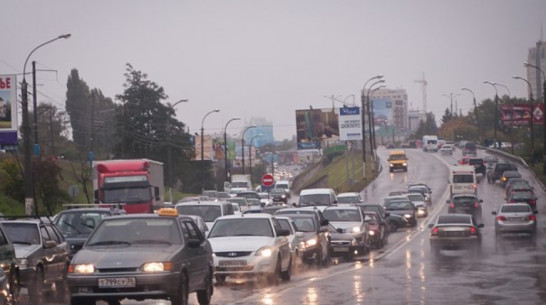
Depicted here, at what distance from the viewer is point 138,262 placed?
15727mm

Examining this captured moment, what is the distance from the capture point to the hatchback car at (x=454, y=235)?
35.4 meters

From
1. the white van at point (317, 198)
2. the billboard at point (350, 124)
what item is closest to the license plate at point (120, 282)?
the white van at point (317, 198)

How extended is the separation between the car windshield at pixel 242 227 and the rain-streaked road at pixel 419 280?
3.75ft

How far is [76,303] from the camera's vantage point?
15883 millimetres

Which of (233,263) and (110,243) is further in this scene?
(233,263)

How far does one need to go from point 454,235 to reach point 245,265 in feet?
49.1

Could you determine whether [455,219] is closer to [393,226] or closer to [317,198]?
[317,198]

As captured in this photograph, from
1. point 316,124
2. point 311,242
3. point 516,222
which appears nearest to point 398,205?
point 516,222

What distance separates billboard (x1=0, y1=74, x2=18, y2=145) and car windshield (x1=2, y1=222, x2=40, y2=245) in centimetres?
2886

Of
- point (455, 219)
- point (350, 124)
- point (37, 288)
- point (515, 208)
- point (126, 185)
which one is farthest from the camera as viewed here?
point (350, 124)

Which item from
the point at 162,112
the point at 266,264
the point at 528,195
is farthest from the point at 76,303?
the point at 162,112

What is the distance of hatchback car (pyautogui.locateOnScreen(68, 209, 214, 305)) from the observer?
51.3ft

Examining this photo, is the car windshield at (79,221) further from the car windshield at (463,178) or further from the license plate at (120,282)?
the car windshield at (463,178)

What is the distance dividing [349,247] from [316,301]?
675 inches
